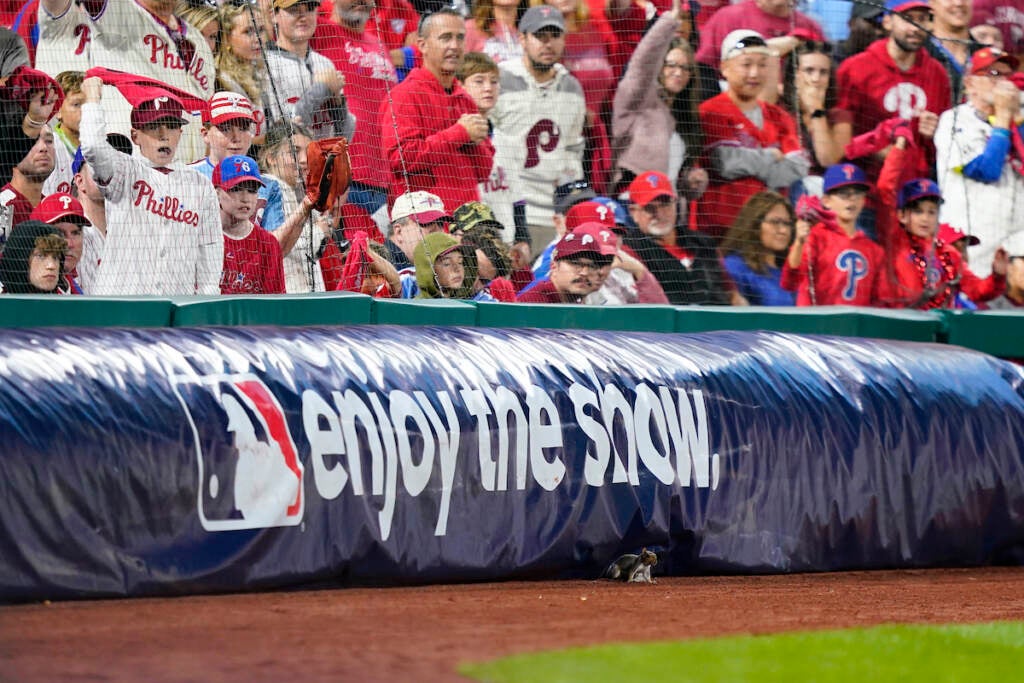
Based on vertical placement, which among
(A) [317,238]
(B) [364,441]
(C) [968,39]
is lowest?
(B) [364,441]

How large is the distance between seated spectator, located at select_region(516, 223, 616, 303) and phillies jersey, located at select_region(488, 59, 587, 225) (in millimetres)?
315

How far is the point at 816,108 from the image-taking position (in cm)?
1187

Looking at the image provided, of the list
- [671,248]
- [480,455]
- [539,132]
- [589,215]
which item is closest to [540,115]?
[539,132]

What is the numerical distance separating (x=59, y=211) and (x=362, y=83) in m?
2.42

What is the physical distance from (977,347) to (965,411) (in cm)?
206

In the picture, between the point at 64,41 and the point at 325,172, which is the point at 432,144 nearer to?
the point at 325,172

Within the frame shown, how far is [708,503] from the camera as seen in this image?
27.4 ft

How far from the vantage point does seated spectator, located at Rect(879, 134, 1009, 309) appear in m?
11.9

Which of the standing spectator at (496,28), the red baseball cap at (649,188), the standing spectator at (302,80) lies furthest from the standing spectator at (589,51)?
the standing spectator at (302,80)

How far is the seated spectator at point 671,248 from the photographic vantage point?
412 inches

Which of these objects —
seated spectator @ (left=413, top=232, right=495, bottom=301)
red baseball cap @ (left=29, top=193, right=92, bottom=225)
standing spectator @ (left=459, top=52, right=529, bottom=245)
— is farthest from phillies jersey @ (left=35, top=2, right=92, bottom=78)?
standing spectator @ (left=459, top=52, right=529, bottom=245)

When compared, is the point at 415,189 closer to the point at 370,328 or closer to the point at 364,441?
the point at 370,328

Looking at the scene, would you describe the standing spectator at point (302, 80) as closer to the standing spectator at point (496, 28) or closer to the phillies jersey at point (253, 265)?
the phillies jersey at point (253, 265)

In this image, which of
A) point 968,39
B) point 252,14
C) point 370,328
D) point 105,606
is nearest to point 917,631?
point 370,328
